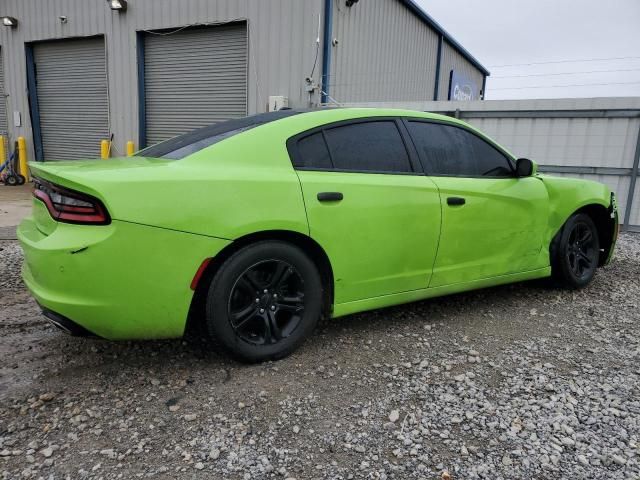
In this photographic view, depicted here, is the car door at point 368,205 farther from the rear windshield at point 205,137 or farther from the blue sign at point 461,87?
the blue sign at point 461,87

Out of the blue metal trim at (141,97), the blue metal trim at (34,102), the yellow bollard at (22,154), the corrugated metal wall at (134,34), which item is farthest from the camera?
the yellow bollard at (22,154)

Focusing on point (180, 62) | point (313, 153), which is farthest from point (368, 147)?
point (180, 62)

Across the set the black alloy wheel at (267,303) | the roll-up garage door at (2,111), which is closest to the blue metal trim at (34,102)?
the roll-up garage door at (2,111)

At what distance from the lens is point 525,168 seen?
3.78 m

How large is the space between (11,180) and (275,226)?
12012 mm

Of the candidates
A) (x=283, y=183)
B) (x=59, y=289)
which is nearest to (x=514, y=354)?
(x=283, y=183)

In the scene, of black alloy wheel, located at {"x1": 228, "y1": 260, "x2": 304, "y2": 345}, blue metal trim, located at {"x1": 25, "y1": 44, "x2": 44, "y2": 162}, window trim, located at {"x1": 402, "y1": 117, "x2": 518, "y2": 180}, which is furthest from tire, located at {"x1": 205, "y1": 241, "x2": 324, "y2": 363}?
blue metal trim, located at {"x1": 25, "y1": 44, "x2": 44, "y2": 162}

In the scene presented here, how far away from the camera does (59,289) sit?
2330mm

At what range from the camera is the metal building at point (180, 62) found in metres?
9.47

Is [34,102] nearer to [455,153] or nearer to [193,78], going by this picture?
[193,78]

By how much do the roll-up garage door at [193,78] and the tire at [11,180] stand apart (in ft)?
11.9

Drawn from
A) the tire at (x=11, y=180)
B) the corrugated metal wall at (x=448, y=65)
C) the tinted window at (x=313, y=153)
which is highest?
the corrugated metal wall at (x=448, y=65)

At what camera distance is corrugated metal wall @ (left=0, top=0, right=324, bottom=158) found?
367 inches

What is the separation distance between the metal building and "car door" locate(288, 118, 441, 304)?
257 inches
